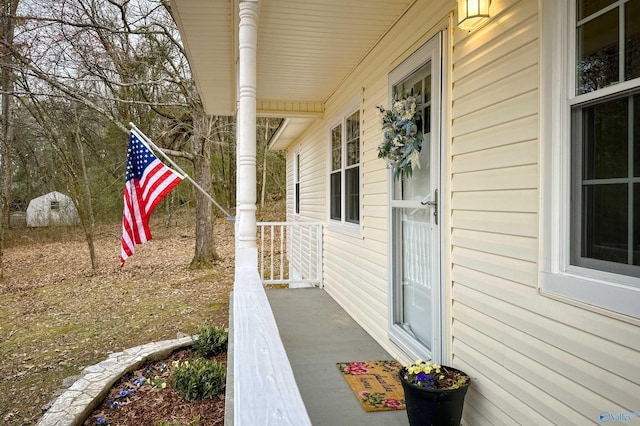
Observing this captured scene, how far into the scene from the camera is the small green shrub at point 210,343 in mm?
4957

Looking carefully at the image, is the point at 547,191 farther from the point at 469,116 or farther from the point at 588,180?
the point at 469,116

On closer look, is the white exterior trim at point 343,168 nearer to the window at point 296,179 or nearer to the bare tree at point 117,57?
the window at point 296,179

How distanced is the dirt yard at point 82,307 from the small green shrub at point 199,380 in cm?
131

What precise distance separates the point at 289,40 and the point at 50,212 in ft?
49.3

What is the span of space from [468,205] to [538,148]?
0.67 metres

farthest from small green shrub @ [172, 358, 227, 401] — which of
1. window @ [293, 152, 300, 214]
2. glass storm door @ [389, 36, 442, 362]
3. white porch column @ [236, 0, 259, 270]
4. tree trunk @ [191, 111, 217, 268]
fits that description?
tree trunk @ [191, 111, 217, 268]

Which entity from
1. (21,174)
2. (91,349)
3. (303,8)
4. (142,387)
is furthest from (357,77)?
(21,174)

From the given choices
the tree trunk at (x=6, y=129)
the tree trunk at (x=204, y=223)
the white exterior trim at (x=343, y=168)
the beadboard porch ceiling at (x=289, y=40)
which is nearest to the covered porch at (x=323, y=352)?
the white exterior trim at (x=343, y=168)

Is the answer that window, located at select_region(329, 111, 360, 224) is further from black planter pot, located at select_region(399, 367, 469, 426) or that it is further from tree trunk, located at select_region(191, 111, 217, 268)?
tree trunk, located at select_region(191, 111, 217, 268)

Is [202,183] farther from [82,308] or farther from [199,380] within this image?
[199,380]

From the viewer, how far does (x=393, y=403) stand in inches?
110

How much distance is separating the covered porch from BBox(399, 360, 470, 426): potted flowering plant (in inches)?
14.6

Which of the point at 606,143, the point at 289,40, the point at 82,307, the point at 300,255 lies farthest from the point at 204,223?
the point at 606,143

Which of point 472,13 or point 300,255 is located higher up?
point 472,13
